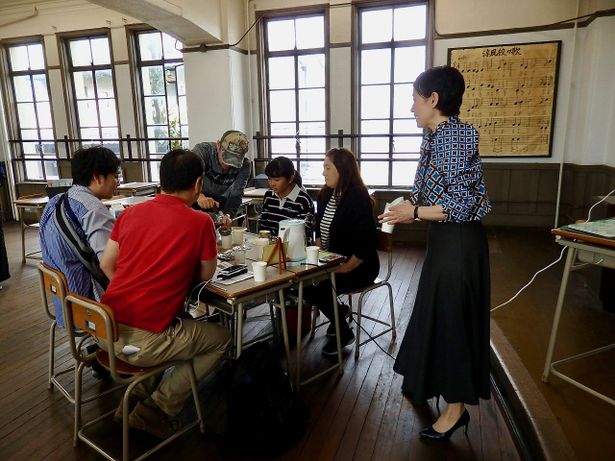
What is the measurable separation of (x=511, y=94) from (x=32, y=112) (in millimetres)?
7055

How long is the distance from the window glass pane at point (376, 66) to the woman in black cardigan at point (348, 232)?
3129 mm

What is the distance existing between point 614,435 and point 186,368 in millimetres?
1764

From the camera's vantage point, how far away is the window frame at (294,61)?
5.27 meters

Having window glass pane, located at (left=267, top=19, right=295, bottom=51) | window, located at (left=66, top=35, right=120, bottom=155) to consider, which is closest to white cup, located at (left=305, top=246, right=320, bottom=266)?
window glass pane, located at (left=267, top=19, right=295, bottom=51)

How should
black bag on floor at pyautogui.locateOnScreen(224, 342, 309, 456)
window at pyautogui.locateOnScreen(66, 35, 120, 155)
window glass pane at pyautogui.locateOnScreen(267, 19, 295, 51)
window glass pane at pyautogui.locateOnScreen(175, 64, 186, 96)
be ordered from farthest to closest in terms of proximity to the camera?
window at pyautogui.locateOnScreen(66, 35, 120, 155), window glass pane at pyautogui.locateOnScreen(175, 64, 186, 96), window glass pane at pyautogui.locateOnScreen(267, 19, 295, 51), black bag on floor at pyautogui.locateOnScreen(224, 342, 309, 456)

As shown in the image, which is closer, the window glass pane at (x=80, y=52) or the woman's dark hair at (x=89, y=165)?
the woman's dark hair at (x=89, y=165)

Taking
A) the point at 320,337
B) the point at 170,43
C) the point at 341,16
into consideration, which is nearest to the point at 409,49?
the point at 341,16

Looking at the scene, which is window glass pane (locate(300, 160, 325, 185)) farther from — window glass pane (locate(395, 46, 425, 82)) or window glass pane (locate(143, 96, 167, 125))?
window glass pane (locate(143, 96, 167, 125))

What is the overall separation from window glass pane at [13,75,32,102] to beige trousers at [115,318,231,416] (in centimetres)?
689

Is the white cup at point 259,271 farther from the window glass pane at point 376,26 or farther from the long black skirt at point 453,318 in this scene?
A: the window glass pane at point 376,26

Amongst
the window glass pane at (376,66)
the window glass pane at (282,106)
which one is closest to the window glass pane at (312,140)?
the window glass pane at (282,106)

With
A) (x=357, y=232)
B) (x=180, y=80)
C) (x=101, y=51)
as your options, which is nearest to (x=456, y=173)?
(x=357, y=232)

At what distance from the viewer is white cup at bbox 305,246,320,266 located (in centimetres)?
213

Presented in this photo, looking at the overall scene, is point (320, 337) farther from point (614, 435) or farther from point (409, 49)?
point (409, 49)
